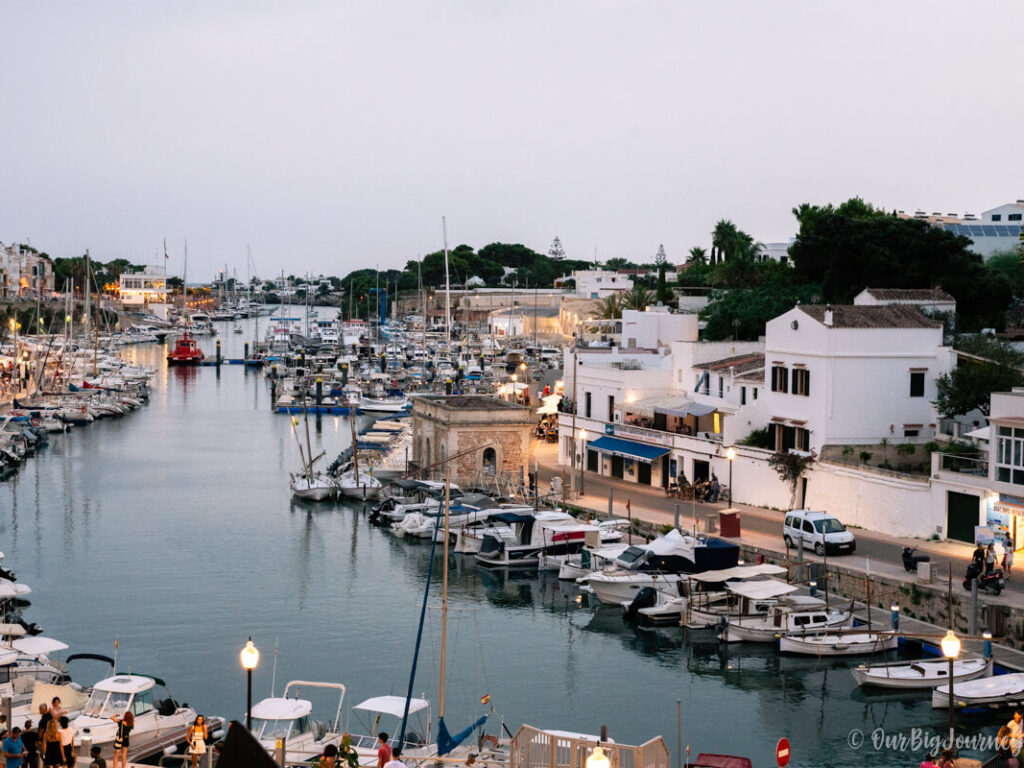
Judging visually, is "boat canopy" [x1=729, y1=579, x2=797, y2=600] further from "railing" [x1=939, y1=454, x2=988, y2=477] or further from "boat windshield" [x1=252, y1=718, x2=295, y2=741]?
"boat windshield" [x1=252, y1=718, x2=295, y2=741]

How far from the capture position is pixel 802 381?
3797 centimetres

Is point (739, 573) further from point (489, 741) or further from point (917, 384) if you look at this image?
point (489, 741)

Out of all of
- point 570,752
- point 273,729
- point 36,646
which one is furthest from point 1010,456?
point 36,646

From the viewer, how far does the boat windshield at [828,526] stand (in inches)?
1261

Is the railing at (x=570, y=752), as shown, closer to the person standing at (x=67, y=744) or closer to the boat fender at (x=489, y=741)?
the boat fender at (x=489, y=741)

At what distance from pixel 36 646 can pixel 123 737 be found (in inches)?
285

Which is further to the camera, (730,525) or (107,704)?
(730,525)

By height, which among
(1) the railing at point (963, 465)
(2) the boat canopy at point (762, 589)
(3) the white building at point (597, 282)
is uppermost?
(3) the white building at point (597, 282)

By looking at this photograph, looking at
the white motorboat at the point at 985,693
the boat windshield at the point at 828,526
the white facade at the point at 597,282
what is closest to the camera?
the white motorboat at the point at 985,693

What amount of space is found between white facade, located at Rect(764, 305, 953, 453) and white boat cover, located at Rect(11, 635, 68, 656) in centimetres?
2135

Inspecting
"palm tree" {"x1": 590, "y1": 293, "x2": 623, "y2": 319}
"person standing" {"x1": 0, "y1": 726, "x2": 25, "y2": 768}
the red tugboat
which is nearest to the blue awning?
"person standing" {"x1": 0, "y1": 726, "x2": 25, "y2": 768}

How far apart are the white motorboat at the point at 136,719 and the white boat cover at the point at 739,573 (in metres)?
12.7

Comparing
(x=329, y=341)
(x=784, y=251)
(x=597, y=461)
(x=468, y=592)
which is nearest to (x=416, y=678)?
(x=468, y=592)

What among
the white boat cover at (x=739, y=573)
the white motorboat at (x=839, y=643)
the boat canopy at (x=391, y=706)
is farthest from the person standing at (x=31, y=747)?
the white boat cover at (x=739, y=573)
